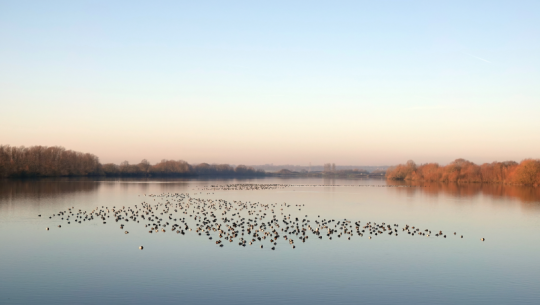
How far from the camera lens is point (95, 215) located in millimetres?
35562

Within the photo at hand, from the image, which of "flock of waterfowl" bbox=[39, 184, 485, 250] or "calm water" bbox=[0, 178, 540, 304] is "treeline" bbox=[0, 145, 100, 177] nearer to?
"flock of waterfowl" bbox=[39, 184, 485, 250]

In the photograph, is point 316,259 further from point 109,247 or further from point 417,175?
point 417,175

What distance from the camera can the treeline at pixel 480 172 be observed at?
3893 inches

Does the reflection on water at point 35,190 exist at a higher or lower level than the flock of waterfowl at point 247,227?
higher

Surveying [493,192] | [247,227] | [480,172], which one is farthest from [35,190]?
[480,172]

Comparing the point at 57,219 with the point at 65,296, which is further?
the point at 57,219

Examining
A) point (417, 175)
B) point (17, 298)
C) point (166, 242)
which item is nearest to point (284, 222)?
point (166, 242)

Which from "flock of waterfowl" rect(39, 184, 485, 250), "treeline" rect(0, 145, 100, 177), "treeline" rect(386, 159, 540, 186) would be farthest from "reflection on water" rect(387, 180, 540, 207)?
"treeline" rect(0, 145, 100, 177)

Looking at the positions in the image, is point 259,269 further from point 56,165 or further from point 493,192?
point 56,165

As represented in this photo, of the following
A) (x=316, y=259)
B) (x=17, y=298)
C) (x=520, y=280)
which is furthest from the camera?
(x=316, y=259)

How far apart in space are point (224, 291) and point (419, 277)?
25.8ft

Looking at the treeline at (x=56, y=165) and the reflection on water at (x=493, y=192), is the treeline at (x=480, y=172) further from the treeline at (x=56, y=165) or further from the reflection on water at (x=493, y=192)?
the treeline at (x=56, y=165)

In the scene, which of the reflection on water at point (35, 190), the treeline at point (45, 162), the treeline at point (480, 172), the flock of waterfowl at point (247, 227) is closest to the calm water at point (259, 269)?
the flock of waterfowl at point (247, 227)

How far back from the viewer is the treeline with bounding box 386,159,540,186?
324 feet
